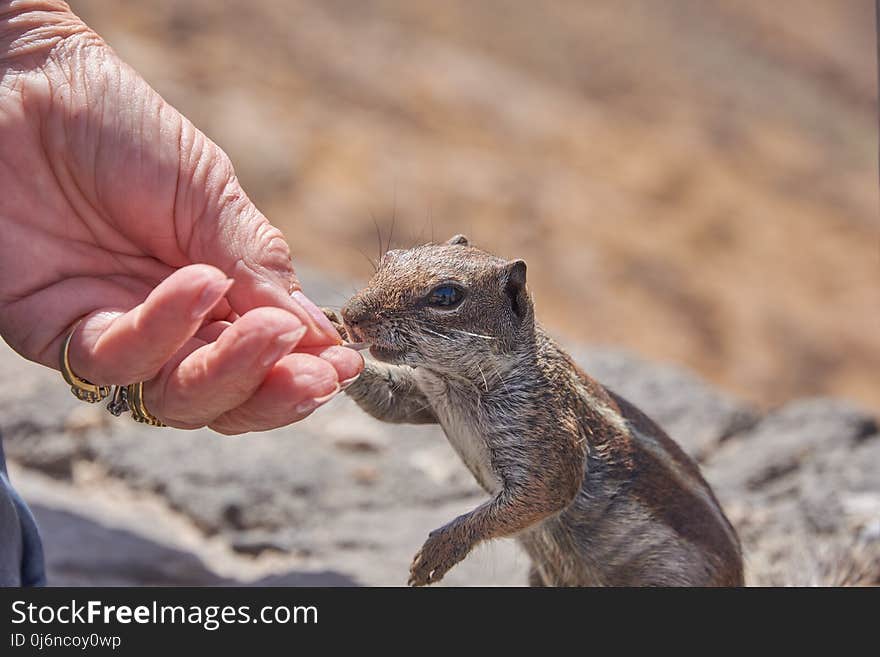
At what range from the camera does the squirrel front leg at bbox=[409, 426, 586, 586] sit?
309cm

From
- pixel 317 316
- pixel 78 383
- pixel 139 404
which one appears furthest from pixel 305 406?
pixel 78 383

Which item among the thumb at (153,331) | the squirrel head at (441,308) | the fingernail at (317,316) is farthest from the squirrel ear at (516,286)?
the thumb at (153,331)

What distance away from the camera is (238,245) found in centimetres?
291

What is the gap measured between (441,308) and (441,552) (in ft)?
2.24

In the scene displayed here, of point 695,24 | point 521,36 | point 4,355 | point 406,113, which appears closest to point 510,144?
point 406,113

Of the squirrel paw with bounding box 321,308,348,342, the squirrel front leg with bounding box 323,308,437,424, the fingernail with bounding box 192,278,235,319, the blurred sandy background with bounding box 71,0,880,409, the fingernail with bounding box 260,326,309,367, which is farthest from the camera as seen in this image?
the blurred sandy background with bounding box 71,0,880,409

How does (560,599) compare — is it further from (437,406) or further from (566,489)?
(437,406)

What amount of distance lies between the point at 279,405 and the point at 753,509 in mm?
2718

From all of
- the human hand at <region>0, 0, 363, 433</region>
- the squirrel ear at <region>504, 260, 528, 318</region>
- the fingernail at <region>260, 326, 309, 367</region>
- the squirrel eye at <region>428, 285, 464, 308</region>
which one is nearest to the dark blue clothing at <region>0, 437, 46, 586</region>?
the human hand at <region>0, 0, 363, 433</region>

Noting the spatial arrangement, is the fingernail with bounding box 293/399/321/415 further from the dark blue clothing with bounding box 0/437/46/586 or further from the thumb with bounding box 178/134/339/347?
the dark blue clothing with bounding box 0/437/46/586

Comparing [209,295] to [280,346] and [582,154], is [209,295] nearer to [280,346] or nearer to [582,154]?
[280,346]

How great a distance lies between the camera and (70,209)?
10.1ft

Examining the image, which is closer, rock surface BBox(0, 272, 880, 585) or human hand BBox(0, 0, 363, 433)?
human hand BBox(0, 0, 363, 433)

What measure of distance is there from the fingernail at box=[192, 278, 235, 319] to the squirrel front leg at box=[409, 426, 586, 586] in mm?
1085
